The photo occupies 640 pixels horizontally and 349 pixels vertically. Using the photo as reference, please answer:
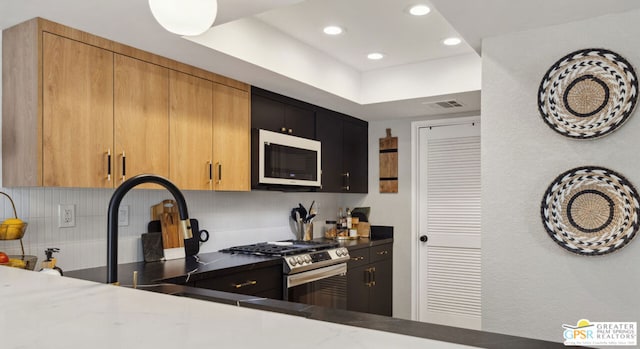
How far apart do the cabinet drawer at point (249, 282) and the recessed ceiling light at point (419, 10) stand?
184 centimetres

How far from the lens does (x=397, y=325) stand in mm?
1395

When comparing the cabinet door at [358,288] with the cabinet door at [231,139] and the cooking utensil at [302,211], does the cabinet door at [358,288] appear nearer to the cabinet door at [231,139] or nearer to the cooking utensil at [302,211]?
the cooking utensil at [302,211]

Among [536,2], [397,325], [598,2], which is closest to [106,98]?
[397,325]

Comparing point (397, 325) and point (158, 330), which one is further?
point (397, 325)

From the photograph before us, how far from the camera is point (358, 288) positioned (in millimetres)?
4113

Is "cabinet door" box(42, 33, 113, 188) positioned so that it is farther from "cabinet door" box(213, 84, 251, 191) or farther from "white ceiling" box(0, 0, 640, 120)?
"cabinet door" box(213, 84, 251, 191)

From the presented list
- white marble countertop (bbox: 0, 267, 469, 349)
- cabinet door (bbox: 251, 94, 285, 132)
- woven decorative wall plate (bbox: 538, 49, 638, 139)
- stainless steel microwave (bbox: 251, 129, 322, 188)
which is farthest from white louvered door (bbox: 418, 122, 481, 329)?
white marble countertop (bbox: 0, 267, 469, 349)

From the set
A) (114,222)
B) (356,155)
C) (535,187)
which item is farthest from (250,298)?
(356,155)

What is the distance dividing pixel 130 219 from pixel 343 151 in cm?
220

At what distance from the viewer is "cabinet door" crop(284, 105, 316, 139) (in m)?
A: 3.71

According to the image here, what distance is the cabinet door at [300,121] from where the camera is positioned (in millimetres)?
3707

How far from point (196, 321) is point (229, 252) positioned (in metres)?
2.73

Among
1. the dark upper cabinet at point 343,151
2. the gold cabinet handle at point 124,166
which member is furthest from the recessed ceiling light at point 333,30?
the gold cabinet handle at point 124,166

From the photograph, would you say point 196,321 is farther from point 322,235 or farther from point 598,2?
point 322,235
